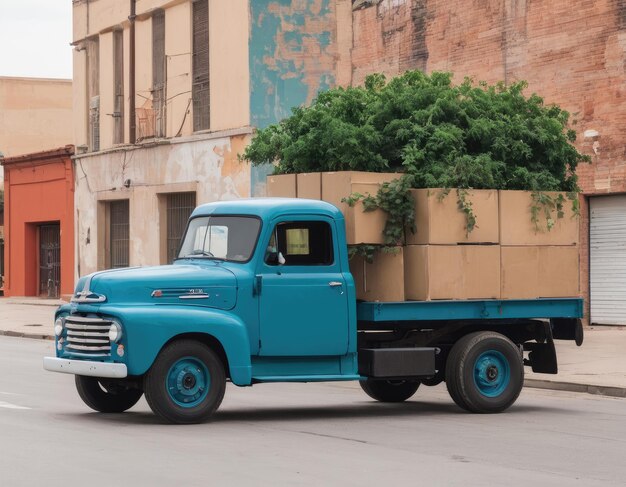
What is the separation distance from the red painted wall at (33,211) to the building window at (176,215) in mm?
7196

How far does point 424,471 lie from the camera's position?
10.1 metres

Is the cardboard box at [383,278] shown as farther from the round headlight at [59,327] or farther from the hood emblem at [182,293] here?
the round headlight at [59,327]

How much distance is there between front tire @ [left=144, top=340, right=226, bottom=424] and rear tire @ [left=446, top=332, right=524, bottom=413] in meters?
2.75

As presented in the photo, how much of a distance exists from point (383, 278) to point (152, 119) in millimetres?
25392

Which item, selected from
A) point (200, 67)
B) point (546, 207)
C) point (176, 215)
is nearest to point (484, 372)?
point (546, 207)

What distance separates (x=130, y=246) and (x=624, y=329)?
17.7m

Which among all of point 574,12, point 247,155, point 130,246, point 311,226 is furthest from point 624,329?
point 130,246

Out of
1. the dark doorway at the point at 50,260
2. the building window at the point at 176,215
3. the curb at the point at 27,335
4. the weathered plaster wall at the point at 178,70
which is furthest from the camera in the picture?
the dark doorway at the point at 50,260

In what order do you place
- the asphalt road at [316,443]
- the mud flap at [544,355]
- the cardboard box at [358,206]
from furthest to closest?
the mud flap at [544,355], the cardboard box at [358,206], the asphalt road at [316,443]

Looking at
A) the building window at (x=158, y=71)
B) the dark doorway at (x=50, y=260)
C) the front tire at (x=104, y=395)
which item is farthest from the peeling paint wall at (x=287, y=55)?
the front tire at (x=104, y=395)

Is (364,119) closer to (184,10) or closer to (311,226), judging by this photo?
(311,226)

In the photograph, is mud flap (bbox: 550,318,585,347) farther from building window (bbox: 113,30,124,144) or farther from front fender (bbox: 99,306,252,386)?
building window (bbox: 113,30,124,144)

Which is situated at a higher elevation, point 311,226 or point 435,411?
point 311,226

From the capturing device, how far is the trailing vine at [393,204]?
47.4ft
